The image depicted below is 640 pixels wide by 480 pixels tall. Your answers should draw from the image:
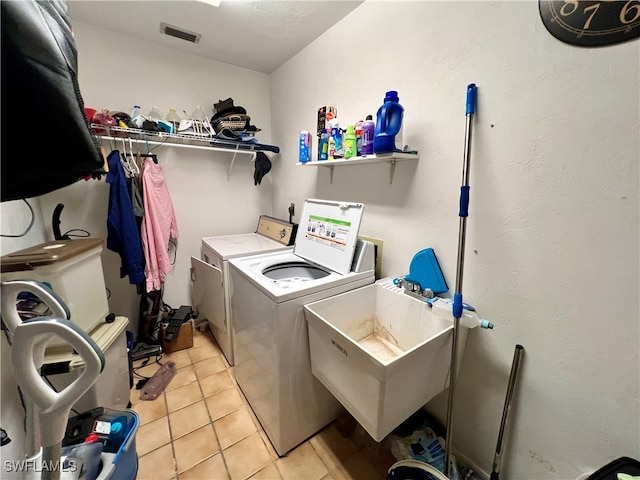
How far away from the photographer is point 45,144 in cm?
50

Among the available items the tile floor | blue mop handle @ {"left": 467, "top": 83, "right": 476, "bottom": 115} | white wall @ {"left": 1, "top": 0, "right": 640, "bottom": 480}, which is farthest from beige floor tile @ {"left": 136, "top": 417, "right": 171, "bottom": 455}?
blue mop handle @ {"left": 467, "top": 83, "right": 476, "bottom": 115}

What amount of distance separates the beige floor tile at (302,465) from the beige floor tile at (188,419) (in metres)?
0.57

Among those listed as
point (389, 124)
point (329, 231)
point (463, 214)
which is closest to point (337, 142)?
point (389, 124)

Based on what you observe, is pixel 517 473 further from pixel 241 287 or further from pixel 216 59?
pixel 216 59

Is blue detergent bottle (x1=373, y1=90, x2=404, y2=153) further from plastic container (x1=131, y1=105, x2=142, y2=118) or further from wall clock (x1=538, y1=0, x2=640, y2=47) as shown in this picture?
plastic container (x1=131, y1=105, x2=142, y2=118)

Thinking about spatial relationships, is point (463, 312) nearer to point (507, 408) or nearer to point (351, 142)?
point (507, 408)

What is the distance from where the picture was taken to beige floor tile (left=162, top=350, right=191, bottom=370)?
2.11 meters

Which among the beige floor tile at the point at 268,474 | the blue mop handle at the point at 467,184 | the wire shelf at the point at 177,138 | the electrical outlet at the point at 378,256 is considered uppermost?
the wire shelf at the point at 177,138

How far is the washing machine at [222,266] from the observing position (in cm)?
194

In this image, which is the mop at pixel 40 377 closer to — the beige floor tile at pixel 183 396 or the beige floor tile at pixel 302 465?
the beige floor tile at pixel 302 465

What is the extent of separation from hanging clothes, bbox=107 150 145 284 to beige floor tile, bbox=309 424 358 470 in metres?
1.64

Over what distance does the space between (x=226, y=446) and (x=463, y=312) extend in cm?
147

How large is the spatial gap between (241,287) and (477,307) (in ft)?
4.12

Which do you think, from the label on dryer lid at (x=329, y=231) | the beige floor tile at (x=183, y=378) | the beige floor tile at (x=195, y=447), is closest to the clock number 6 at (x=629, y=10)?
the label on dryer lid at (x=329, y=231)
